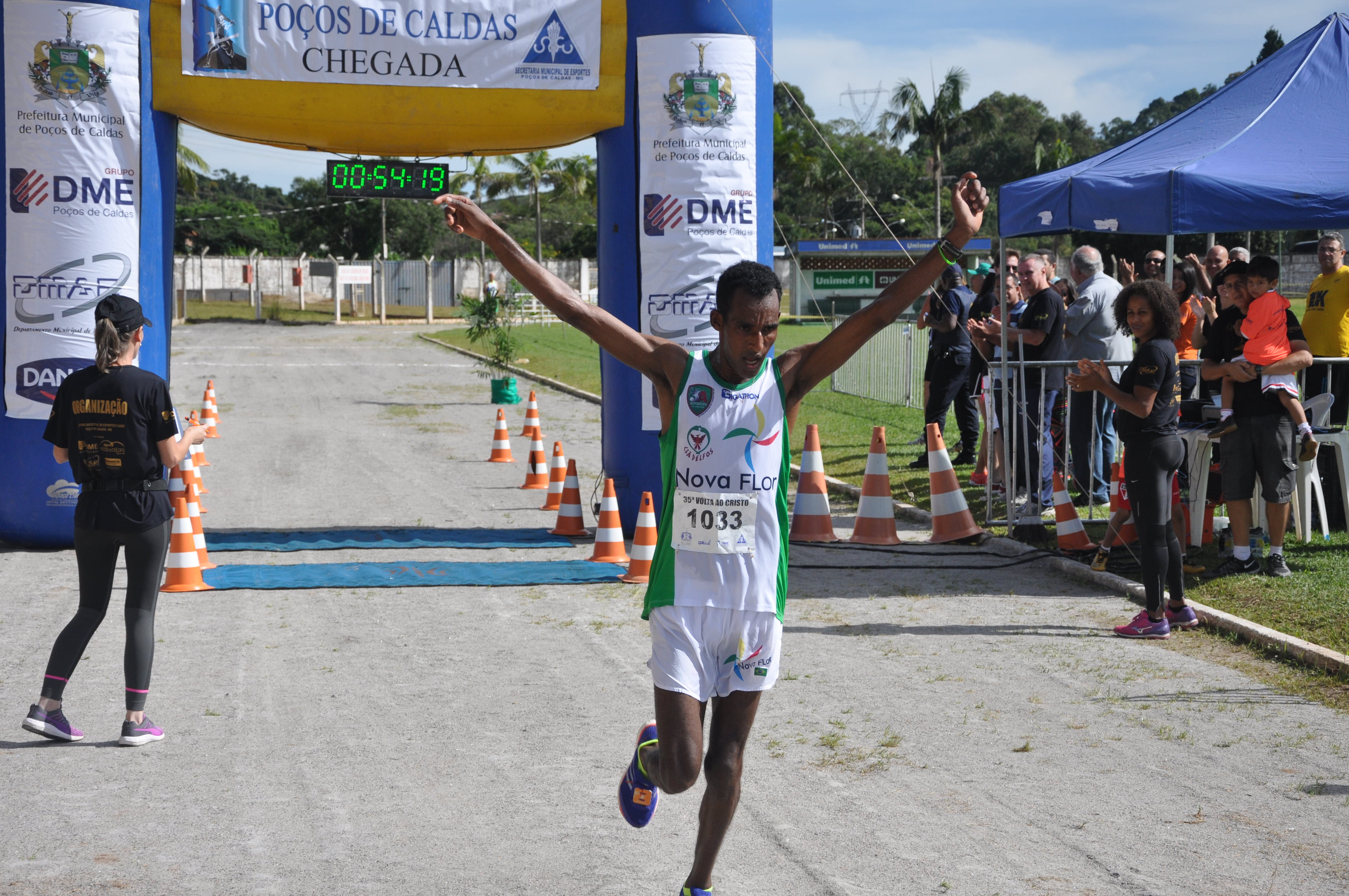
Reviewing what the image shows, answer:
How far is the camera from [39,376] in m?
10.2

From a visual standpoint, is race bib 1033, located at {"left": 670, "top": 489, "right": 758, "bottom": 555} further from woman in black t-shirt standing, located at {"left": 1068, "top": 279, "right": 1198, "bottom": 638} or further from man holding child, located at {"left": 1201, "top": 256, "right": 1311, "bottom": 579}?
man holding child, located at {"left": 1201, "top": 256, "right": 1311, "bottom": 579}

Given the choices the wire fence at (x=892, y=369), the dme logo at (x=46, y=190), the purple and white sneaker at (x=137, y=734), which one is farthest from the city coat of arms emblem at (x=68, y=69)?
the wire fence at (x=892, y=369)

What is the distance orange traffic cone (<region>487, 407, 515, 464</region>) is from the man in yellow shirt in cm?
902

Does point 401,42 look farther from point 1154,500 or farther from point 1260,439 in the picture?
point 1260,439

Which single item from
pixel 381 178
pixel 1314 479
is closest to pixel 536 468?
pixel 381 178

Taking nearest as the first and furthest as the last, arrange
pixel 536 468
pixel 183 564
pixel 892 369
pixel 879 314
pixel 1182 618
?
pixel 879 314
pixel 1182 618
pixel 183 564
pixel 536 468
pixel 892 369

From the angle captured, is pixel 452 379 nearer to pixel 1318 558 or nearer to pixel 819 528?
pixel 819 528

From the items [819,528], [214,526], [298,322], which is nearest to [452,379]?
[214,526]

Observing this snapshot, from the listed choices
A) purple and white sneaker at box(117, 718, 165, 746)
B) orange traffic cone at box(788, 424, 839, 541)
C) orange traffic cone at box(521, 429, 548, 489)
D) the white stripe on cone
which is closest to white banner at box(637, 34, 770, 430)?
orange traffic cone at box(788, 424, 839, 541)

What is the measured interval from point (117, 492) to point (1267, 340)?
7.23 m

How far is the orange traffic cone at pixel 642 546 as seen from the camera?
9398 mm

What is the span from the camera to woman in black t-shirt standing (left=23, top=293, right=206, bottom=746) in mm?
5758

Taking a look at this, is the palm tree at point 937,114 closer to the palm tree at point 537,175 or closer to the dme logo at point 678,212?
the palm tree at point 537,175

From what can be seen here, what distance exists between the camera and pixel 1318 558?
9289 mm
